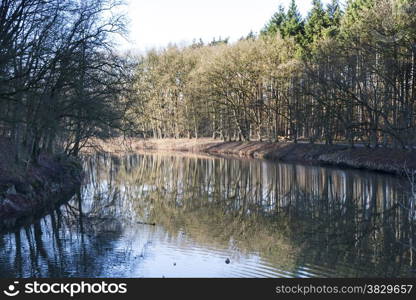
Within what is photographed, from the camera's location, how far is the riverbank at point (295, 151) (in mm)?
34969

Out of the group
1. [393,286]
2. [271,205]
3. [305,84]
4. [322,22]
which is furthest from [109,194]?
[322,22]

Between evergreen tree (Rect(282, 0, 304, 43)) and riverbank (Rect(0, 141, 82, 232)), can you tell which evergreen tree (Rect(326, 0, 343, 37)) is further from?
riverbank (Rect(0, 141, 82, 232))

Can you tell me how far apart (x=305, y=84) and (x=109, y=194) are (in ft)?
92.0

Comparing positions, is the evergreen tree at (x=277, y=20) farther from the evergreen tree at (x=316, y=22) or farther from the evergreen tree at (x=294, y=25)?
the evergreen tree at (x=316, y=22)

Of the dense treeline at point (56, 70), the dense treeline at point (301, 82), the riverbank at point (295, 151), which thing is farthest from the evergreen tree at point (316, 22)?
the dense treeline at point (56, 70)

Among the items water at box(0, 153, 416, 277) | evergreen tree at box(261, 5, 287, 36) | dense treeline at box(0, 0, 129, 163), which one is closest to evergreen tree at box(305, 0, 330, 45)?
evergreen tree at box(261, 5, 287, 36)

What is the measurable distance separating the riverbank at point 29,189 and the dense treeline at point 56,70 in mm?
884

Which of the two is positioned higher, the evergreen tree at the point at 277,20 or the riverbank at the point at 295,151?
the evergreen tree at the point at 277,20

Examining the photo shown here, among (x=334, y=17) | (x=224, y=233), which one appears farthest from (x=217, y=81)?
(x=224, y=233)

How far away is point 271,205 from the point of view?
79.2 ft

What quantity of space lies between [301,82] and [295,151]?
279 inches

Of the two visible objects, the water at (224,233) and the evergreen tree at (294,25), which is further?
the evergreen tree at (294,25)

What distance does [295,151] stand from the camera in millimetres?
51750

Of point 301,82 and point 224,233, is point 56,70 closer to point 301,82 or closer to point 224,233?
point 224,233
